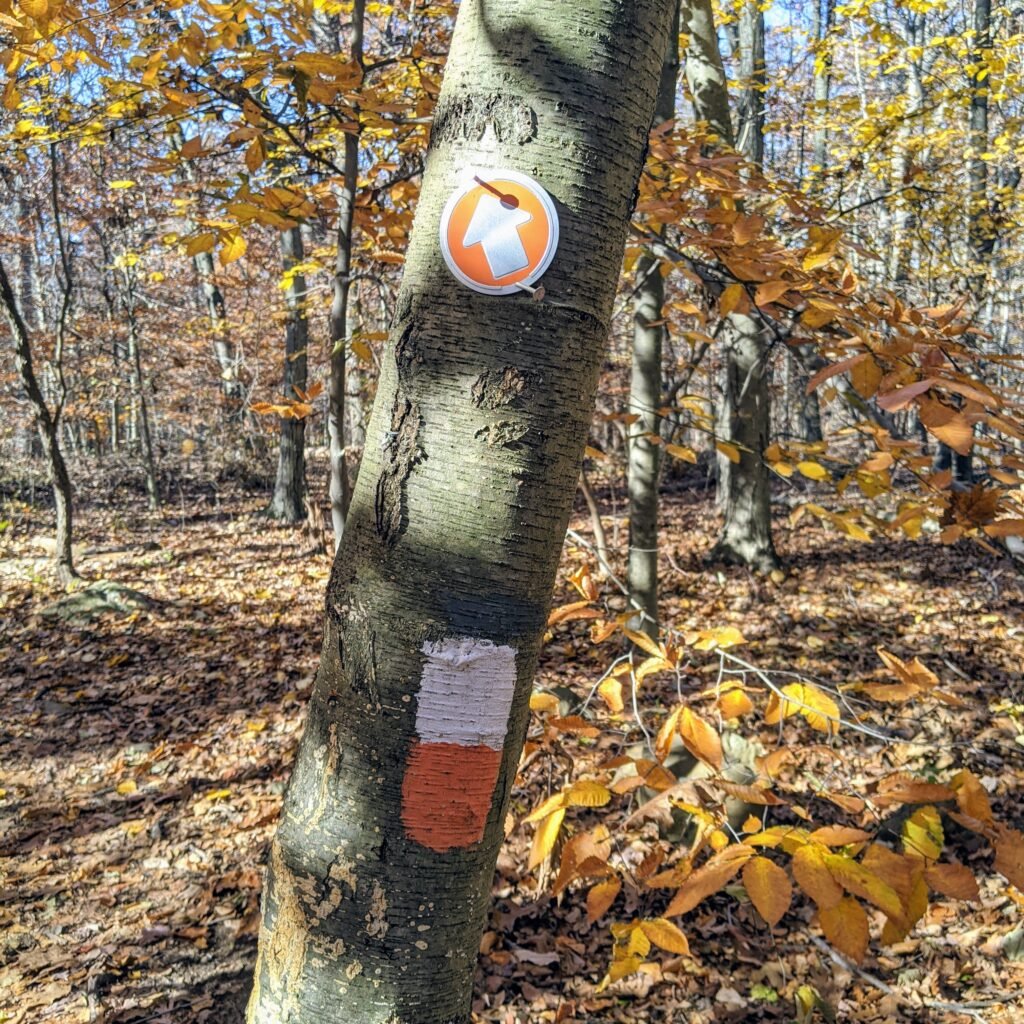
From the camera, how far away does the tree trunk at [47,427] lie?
23.0 feet

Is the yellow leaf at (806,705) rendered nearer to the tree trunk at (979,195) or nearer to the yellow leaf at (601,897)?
the yellow leaf at (601,897)

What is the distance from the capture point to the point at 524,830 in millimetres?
3559

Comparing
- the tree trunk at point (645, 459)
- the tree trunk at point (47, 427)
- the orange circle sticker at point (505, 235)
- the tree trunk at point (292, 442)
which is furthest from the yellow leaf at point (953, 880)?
the tree trunk at point (292, 442)

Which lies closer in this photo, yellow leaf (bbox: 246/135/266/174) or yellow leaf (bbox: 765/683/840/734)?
yellow leaf (bbox: 765/683/840/734)

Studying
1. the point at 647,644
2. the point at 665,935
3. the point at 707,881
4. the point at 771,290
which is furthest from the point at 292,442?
the point at 707,881

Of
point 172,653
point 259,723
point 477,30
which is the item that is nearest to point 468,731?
point 477,30

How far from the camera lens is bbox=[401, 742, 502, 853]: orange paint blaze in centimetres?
98

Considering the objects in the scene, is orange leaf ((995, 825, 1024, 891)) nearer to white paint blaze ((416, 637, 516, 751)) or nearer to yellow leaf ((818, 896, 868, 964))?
yellow leaf ((818, 896, 868, 964))

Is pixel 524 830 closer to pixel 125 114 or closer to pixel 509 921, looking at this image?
pixel 509 921

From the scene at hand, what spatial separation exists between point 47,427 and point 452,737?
8115mm

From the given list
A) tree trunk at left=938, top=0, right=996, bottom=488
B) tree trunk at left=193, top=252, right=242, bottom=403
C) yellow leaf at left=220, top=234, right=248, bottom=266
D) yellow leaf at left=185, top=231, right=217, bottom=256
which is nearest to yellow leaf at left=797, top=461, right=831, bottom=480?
yellow leaf at left=220, top=234, right=248, bottom=266

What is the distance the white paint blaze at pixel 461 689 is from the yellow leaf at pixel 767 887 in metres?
0.67

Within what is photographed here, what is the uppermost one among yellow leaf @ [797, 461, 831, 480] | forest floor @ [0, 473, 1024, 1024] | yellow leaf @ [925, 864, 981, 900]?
yellow leaf @ [797, 461, 831, 480]

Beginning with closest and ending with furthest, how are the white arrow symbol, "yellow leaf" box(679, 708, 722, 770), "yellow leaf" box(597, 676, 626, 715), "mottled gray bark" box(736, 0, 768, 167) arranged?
the white arrow symbol < "yellow leaf" box(679, 708, 722, 770) < "yellow leaf" box(597, 676, 626, 715) < "mottled gray bark" box(736, 0, 768, 167)
